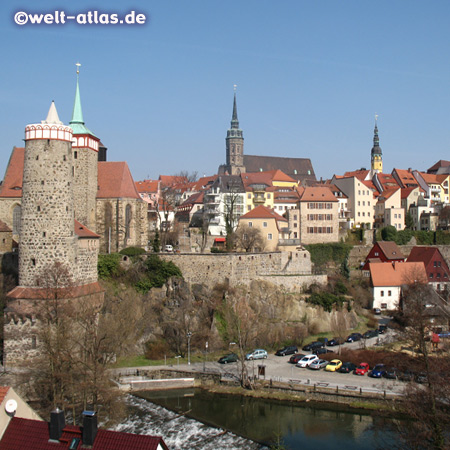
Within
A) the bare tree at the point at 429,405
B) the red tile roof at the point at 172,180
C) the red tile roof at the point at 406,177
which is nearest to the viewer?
the bare tree at the point at 429,405

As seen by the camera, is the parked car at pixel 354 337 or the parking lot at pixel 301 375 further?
the parked car at pixel 354 337

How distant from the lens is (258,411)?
3259 centimetres

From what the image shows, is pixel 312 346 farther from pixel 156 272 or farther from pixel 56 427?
pixel 56 427

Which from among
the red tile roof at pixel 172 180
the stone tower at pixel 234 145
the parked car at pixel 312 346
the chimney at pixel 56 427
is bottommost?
the parked car at pixel 312 346

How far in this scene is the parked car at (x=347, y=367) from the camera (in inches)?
1457

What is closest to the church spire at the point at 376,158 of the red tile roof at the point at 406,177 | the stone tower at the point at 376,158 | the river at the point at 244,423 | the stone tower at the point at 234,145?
the stone tower at the point at 376,158

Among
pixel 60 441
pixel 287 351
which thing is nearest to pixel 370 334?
pixel 287 351

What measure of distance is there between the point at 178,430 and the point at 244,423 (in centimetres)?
394

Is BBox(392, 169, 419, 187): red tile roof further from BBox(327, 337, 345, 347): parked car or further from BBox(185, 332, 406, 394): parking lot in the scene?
BBox(185, 332, 406, 394): parking lot

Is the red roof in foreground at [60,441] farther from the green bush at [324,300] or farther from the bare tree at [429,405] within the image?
the green bush at [324,300]

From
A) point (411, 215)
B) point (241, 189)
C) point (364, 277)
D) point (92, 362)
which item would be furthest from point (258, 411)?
point (411, 215)

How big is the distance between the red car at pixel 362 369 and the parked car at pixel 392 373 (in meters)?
1.34

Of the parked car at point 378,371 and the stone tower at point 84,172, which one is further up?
the stone tower at point 84,172

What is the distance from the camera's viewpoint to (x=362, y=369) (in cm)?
3672
